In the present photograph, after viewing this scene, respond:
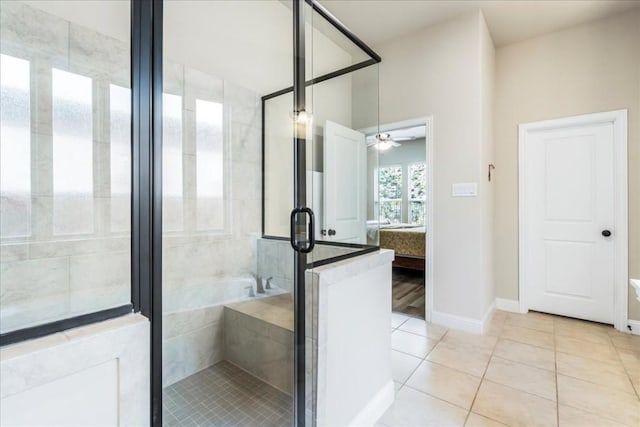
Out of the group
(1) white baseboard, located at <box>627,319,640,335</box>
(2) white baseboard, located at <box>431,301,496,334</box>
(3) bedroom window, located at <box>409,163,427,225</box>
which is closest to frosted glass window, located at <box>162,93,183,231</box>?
(2) white baseboard, located at <box>431,301,496,334</box>

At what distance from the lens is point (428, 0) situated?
8.77 ft

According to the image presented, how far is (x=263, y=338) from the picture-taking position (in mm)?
1741

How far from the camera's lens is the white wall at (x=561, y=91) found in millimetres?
2799

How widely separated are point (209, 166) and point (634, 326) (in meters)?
4.03

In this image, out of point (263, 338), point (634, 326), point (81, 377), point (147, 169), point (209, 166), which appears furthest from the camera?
point (634, 326)

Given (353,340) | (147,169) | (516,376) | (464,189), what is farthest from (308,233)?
(464,189)

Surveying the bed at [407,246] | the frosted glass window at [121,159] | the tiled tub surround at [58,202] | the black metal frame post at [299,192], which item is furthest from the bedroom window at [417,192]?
the frosted glass window at [121,159]

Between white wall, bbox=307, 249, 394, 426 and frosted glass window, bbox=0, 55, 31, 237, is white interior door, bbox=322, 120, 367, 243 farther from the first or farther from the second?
frosted glass window, bbox=0, 55, 31, 237

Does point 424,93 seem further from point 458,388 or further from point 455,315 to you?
point 458,388

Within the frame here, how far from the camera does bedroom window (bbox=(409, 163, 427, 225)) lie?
755 cm

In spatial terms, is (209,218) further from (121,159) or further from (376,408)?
(376,408)

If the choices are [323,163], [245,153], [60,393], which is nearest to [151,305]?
[60,393]

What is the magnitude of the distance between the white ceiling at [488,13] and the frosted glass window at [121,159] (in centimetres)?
254

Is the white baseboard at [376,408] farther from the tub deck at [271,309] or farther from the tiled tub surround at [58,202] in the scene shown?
the tiled tub surround at [58,202]
